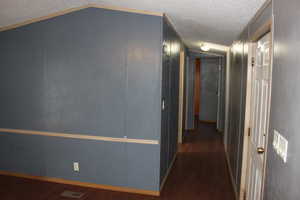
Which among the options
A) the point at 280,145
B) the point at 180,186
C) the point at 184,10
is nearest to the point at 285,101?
the point at 280,145

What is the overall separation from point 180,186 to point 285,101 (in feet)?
8.51

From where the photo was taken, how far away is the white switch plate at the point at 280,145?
51.5 inches

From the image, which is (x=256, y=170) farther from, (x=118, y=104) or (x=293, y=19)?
(x=118, y=104)

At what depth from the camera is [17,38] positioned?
12.0 feet

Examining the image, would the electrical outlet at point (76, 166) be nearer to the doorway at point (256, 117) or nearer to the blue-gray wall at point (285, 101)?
the doorway at point (256, 117)

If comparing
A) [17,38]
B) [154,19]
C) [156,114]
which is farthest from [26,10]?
[156,114]

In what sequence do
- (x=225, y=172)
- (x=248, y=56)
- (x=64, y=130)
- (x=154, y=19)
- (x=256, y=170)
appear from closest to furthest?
(x=256, y=170), (x=248, y=56), (x=154, y=19), (x=64, y=130), (x=225, y=172)

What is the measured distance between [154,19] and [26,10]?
5.63 ft

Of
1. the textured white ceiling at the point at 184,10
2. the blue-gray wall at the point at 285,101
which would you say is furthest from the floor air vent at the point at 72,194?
the textured white ceiling at the point at 184,10

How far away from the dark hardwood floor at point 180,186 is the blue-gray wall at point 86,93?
7.1 inches

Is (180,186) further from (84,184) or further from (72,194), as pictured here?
(72,194)

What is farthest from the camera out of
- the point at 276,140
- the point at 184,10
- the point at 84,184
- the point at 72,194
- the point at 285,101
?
the point at 84,184

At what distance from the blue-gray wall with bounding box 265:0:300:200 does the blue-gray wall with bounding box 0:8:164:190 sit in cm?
171

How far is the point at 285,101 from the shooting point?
136cm
